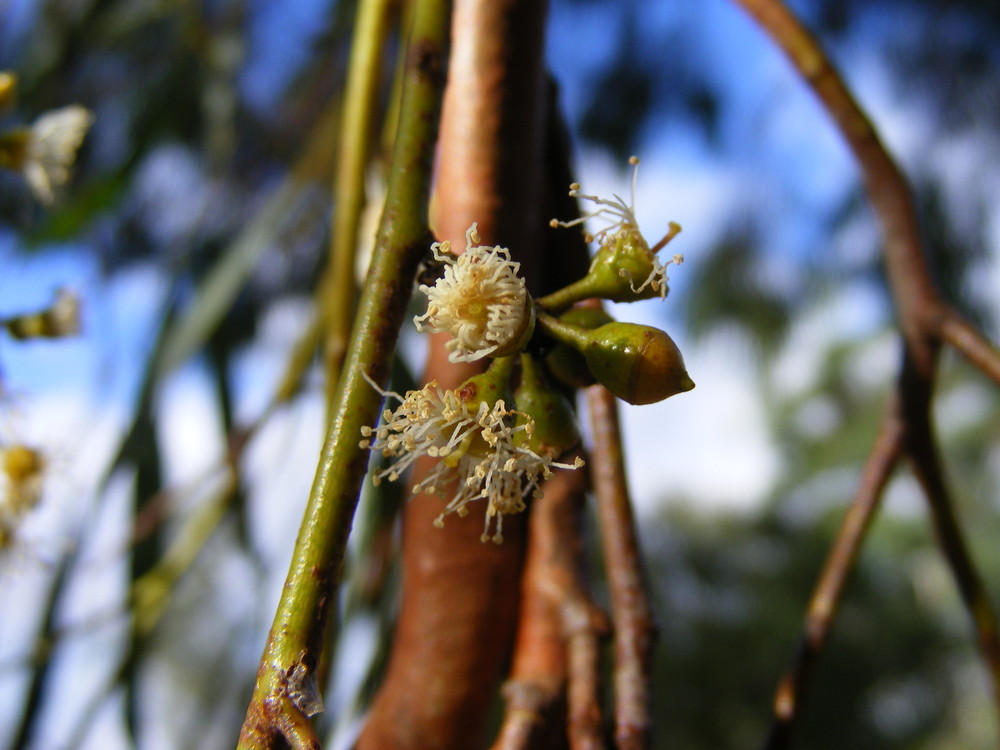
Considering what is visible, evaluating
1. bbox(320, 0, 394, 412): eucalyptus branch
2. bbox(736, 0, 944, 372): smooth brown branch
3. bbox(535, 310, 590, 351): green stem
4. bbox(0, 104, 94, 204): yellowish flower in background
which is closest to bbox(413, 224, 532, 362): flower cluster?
bbox(535, 310, 590, 351): green stem

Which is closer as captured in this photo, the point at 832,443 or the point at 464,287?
the point at 464,287

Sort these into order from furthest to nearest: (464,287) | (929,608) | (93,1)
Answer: (929,608)
(93,1)
(464,287)

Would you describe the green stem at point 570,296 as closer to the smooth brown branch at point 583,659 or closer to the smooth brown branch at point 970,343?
the smooth brown branch at point 583,659

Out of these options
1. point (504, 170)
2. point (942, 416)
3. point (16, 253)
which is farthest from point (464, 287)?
point (942, 416)

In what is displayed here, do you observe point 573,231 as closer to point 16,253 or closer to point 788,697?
point 788,697

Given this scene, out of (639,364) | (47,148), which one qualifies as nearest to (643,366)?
(639,364)

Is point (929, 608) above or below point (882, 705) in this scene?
above

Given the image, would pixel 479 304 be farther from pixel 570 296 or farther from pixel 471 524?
pixel 471 524

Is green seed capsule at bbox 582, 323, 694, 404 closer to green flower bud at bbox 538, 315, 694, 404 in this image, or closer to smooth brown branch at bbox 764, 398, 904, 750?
green flower bud at bbox 538, 315, 694, 404
